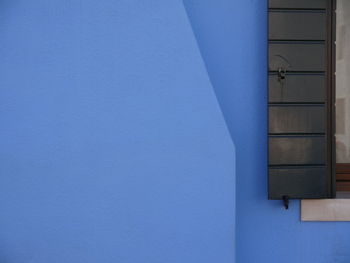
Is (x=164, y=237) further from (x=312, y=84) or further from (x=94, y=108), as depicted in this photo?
(x=312, y=84)

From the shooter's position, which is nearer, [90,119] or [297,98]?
[90,119]

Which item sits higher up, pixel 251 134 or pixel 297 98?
pixel 297 98

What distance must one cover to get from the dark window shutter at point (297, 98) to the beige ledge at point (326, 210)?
117 millimetres

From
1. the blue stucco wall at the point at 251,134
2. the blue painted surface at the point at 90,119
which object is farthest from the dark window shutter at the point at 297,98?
the blue painted surface at the point at 90,119

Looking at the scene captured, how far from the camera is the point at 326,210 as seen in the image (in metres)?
2.88

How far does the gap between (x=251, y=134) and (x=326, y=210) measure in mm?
809

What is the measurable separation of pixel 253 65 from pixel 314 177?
94cm

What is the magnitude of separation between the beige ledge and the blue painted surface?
1.03m

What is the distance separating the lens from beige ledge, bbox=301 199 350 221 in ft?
9.44

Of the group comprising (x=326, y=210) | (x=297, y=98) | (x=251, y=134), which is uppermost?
(x=297, y=98)

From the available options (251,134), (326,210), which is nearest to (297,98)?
(251,134)

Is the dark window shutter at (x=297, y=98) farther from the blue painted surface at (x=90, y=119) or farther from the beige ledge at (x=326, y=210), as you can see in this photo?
the blue painted surface at (x=90, y=119)

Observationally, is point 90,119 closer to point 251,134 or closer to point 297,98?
point 251,134

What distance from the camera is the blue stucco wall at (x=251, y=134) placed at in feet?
9.32
